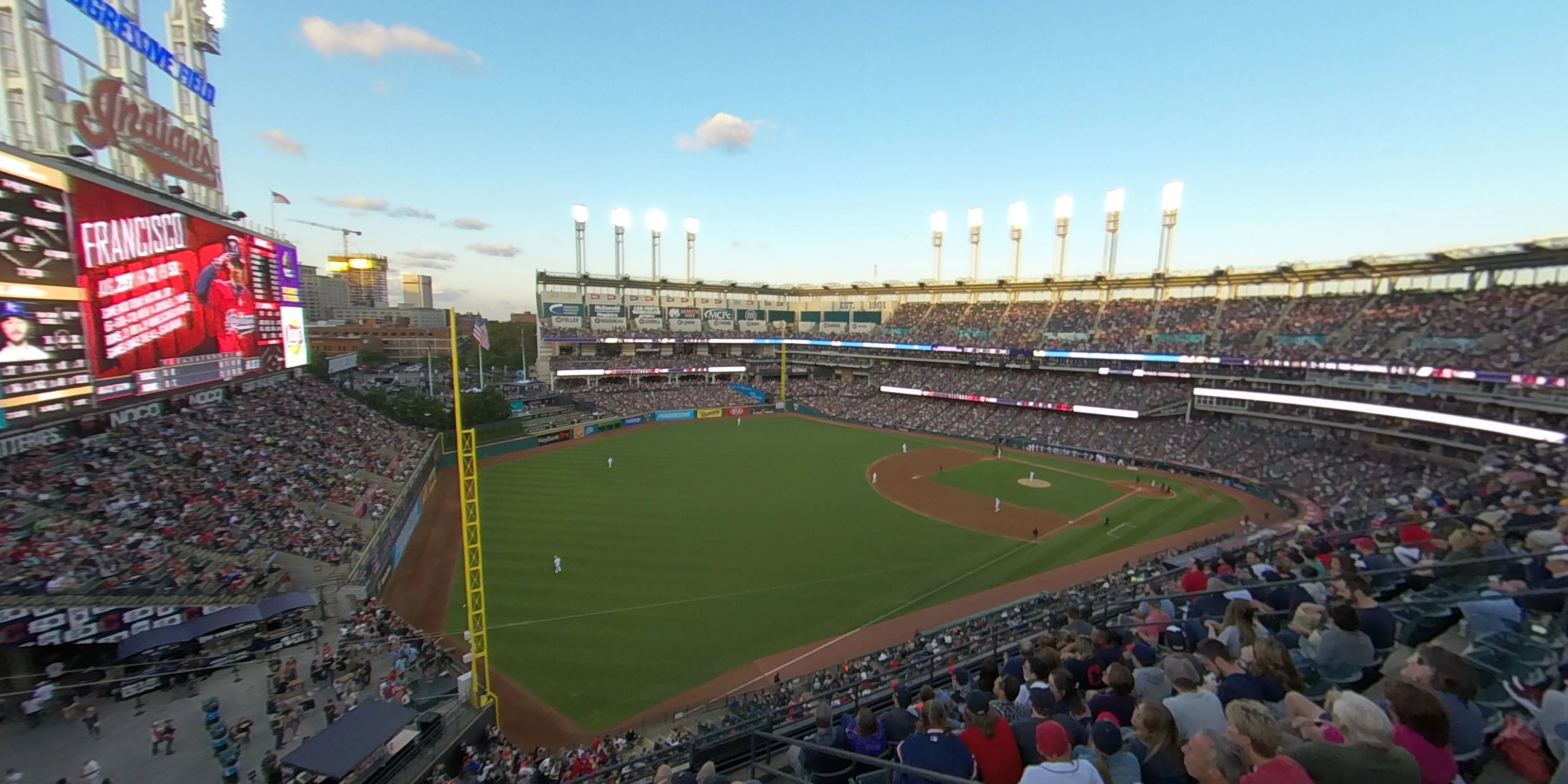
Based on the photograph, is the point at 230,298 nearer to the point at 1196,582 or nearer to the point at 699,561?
the point at 699,561

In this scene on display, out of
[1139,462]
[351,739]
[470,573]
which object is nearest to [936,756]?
[351,739]

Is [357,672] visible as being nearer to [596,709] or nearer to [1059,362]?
[596,709]

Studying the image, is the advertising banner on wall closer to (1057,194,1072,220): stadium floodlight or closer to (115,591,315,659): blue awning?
(115,591,315,659): blue awning

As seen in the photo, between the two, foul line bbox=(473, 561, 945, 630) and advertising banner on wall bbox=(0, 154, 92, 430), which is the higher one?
advertising banner on wall bbox=(0, 154, 92, 430)

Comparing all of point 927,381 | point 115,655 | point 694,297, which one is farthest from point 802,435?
point 115,655

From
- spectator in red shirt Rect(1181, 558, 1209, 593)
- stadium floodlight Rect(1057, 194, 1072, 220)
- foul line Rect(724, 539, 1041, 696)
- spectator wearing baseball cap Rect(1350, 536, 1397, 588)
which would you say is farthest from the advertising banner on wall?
stadium floodlight Rect(1057, 194, 1072, 220)

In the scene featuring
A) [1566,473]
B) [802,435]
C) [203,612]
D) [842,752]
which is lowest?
[802,435]
